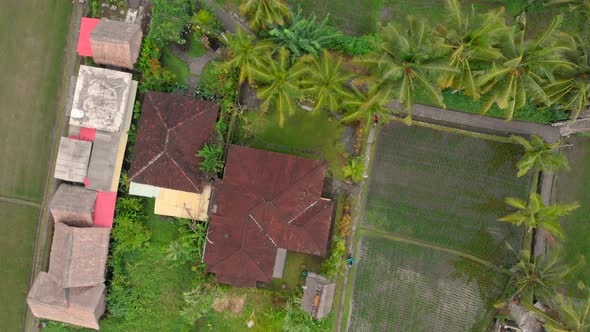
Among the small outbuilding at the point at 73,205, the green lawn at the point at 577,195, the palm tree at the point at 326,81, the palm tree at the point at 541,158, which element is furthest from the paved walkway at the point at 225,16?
the green lawn at the point at 577,195

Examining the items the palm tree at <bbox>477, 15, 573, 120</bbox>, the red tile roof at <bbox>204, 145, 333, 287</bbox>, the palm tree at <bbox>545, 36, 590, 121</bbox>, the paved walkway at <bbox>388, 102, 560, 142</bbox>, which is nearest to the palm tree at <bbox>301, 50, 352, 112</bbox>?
the red tile roof at <bbox>204, 145, 333, 287</bbox>

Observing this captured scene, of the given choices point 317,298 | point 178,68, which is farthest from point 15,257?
point 317,298

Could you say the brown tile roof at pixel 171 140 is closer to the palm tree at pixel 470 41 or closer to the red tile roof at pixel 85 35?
the red tile roof at pixel 85 35

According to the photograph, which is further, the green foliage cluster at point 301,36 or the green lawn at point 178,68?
the green lawn at point 178,68

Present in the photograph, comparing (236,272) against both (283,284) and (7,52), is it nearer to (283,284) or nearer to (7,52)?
(283,284)

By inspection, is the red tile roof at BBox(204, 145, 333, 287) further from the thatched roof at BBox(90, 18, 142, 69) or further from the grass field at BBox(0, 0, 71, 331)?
the grass field at BBox(0, 0, 71, 331)

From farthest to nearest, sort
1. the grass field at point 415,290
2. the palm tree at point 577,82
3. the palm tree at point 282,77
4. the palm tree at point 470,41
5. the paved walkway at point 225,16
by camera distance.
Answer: the paved walkway at point 225,16 → the grass field at point 415,290 → the palm tree at point 282,77 → the palm tree at point 577,82 → the palm tree at point 470,41
